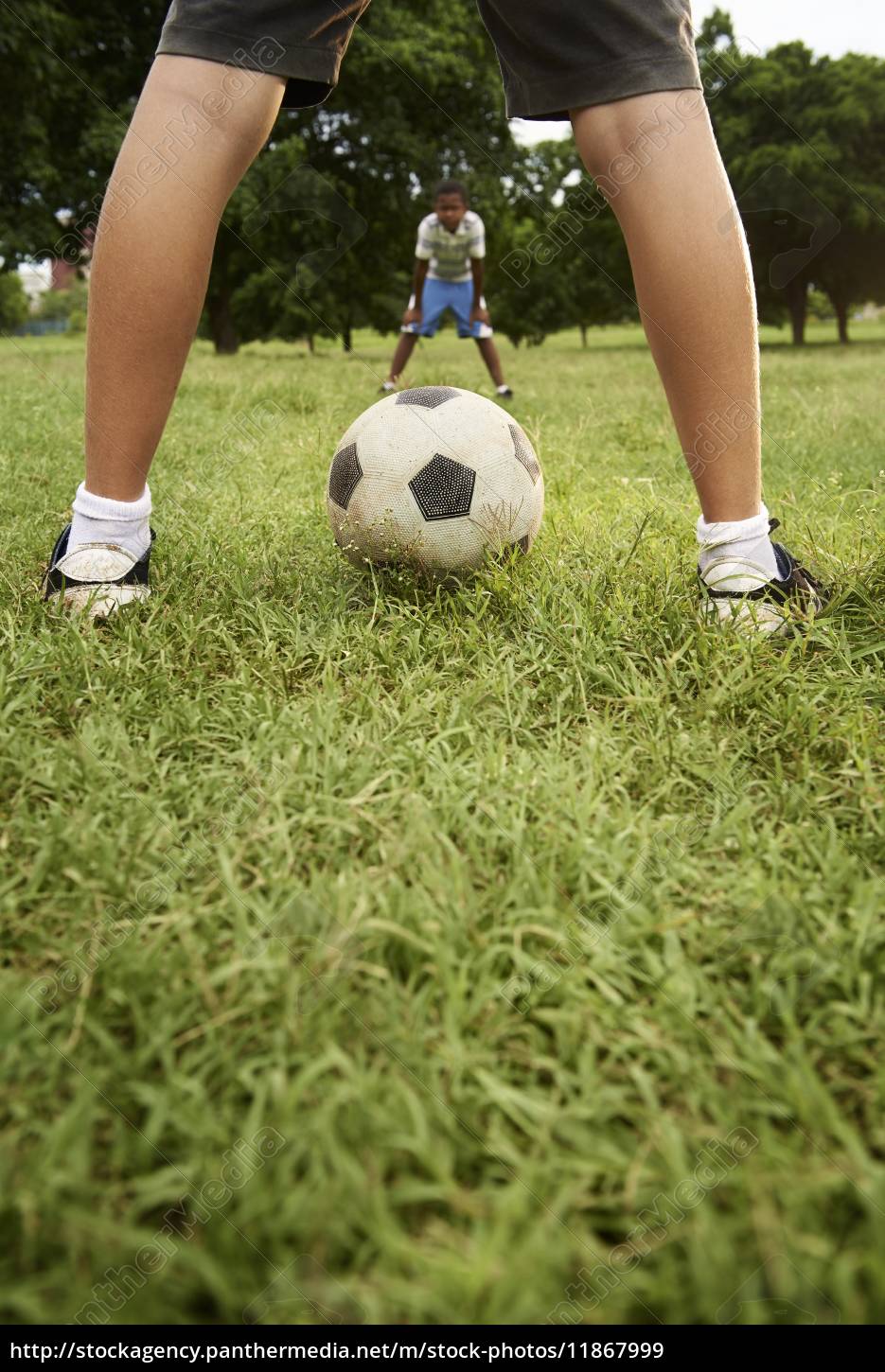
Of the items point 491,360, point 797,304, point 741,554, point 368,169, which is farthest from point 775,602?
point 797,304

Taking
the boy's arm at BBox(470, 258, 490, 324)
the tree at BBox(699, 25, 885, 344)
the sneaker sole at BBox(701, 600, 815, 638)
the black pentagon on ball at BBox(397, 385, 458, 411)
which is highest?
the tree at BBox(699, 25, 885, 344)

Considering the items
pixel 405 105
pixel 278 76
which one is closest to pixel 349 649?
pixel 278 76

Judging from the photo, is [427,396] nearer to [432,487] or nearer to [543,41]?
[432,487]

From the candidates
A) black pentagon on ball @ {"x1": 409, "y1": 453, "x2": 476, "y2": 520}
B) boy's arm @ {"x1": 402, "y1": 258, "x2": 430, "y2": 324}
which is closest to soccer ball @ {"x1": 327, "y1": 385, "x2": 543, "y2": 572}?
black pentagon on ball @ {"x1": 409, "y1": 453, "x2": 476, "y2": 520}

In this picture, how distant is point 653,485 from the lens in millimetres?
3662

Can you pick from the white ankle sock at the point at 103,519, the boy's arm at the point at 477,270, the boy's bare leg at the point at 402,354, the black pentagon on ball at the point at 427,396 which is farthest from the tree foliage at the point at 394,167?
the white ankle sock at the point at 103,519

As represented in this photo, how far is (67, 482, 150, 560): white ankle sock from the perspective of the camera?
2.04 meters

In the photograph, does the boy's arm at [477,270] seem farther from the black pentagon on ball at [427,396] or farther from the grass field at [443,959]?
the grass field at [443,959]

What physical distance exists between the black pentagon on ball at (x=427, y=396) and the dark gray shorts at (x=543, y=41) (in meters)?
0.72

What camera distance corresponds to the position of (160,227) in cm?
188

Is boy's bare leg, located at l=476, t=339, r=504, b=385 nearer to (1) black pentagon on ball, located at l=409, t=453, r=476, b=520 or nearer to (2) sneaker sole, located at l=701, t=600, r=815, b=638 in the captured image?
(1) black pentagon on ball, located at l=409, t=453, r=476, b=520

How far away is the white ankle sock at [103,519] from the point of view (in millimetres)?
2041

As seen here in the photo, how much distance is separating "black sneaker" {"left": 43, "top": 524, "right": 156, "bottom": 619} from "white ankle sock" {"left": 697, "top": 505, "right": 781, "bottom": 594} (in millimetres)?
1326

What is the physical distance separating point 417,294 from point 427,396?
6986 mm
